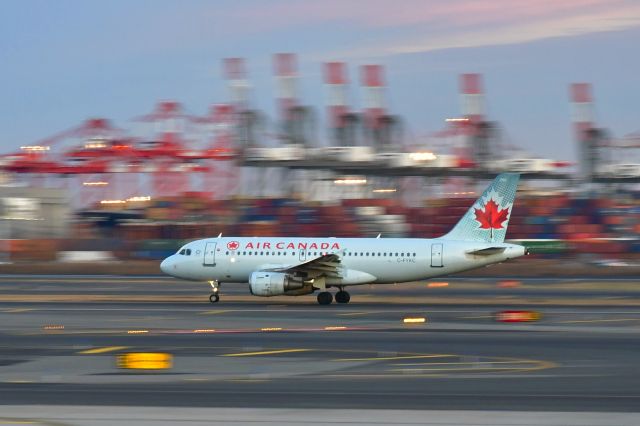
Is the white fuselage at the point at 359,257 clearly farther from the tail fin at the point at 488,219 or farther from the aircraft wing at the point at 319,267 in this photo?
the tail fin at the point at 488,219

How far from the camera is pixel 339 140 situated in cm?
13650

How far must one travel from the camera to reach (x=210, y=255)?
42219mm

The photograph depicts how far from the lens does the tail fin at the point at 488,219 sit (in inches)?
1671

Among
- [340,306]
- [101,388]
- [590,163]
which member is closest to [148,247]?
[340,306]

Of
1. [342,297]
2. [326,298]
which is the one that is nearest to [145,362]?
[326,298]

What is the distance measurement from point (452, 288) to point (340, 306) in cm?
1175

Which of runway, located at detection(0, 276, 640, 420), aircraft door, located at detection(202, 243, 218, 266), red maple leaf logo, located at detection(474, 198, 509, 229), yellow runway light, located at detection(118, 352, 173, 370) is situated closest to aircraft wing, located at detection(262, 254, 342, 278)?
runway, located at detection(0, 276, 640, 420)

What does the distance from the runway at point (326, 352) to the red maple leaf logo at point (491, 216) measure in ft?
10.4

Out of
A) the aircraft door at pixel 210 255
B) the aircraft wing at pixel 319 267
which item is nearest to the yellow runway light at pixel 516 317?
the aircraft wing at pixel 319 267

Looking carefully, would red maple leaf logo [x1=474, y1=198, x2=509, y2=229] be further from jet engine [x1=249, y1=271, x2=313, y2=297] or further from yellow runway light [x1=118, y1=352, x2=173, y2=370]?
yellow runway light [x1=118, y1=352, x2=173, y2=370]

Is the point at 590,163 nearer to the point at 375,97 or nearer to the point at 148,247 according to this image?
the point at 375,97

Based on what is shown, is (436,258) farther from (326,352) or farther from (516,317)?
(326,352)

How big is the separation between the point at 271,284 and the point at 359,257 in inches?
168

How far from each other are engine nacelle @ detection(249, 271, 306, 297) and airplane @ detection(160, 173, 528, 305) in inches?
11.7
